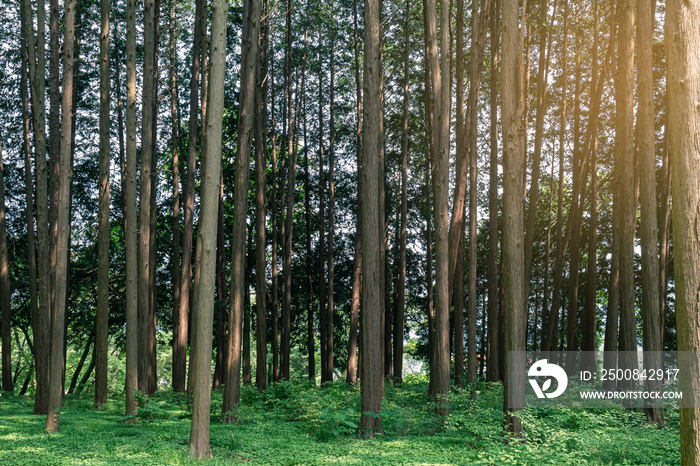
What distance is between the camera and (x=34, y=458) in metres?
6.02

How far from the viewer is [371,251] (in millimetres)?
8141

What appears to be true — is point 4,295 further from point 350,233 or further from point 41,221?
point 350,233

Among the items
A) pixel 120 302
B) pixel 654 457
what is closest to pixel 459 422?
pixel 654 457

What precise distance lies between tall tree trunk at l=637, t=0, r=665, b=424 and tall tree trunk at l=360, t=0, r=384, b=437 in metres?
4.87

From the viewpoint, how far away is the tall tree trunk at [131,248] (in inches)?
383

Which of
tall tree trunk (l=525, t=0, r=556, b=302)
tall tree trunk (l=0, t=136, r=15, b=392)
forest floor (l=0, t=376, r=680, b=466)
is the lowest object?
forest floor (l=0, t=376, r=680, b=466)

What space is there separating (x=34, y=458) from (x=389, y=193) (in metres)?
18.1

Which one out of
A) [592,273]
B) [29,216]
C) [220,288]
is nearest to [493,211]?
[592,273]

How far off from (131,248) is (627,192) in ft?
32.6

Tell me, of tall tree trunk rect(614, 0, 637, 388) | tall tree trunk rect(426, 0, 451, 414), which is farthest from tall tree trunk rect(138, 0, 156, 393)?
tall tree trunk rect(614, 0, 637, 388)

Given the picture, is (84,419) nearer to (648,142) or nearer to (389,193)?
(648,142)

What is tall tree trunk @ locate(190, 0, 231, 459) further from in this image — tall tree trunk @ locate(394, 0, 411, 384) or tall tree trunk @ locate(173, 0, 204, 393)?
tall tree trunk @ locate(394, 0, 411, 384)

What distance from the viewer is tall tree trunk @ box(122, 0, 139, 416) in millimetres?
9727

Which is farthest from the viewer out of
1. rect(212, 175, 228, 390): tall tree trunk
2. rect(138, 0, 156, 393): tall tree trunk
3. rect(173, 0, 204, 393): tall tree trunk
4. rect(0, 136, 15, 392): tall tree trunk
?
rect(212, 175, 228, 390): tall tree trunk
